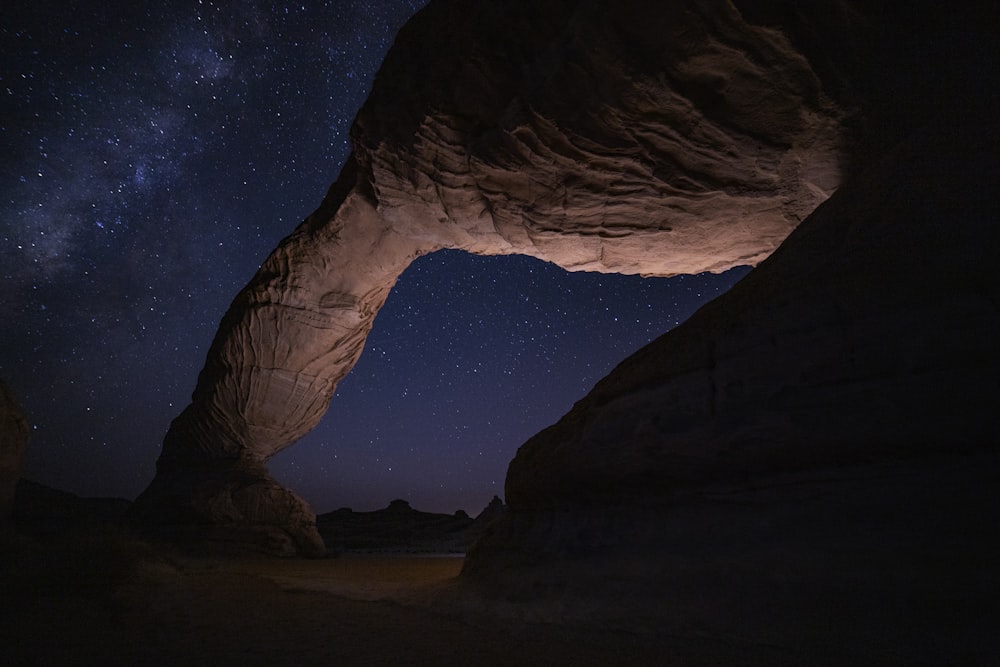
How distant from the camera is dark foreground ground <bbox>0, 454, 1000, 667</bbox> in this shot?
5.90ft

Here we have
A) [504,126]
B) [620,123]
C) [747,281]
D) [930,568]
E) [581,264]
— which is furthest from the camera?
[581,264]

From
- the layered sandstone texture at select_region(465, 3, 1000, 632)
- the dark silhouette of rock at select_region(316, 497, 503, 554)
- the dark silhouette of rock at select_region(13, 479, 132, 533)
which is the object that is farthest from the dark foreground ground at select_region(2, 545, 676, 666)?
the dark silhouette of rock at select_region(13, 479, 132, 533)

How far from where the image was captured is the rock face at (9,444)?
4.18 m

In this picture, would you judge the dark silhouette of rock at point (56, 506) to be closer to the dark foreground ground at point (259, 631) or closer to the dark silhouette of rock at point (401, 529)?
the dark silhouette of rock at point (401, 529)

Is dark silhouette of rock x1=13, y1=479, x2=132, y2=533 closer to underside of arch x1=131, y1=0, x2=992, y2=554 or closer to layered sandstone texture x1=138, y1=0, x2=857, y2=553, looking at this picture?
layered sandstone texture x1=138, y1=0, x2=857, y2=553

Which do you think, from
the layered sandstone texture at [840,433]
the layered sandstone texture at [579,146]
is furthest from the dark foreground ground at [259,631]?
the layered sandstone texture at [579,146]

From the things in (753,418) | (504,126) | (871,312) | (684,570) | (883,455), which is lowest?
(684,570)

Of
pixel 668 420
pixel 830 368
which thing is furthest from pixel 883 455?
pixel 668 420

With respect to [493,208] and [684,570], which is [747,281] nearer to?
[684,570]

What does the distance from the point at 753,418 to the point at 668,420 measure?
432mm

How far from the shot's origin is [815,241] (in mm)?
2893

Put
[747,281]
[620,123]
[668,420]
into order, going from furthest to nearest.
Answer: [620,123] → [747,281] → [668,420]

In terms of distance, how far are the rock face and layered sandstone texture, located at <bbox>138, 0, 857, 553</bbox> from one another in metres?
3.77

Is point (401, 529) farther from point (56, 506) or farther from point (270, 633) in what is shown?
point (270, 633)
